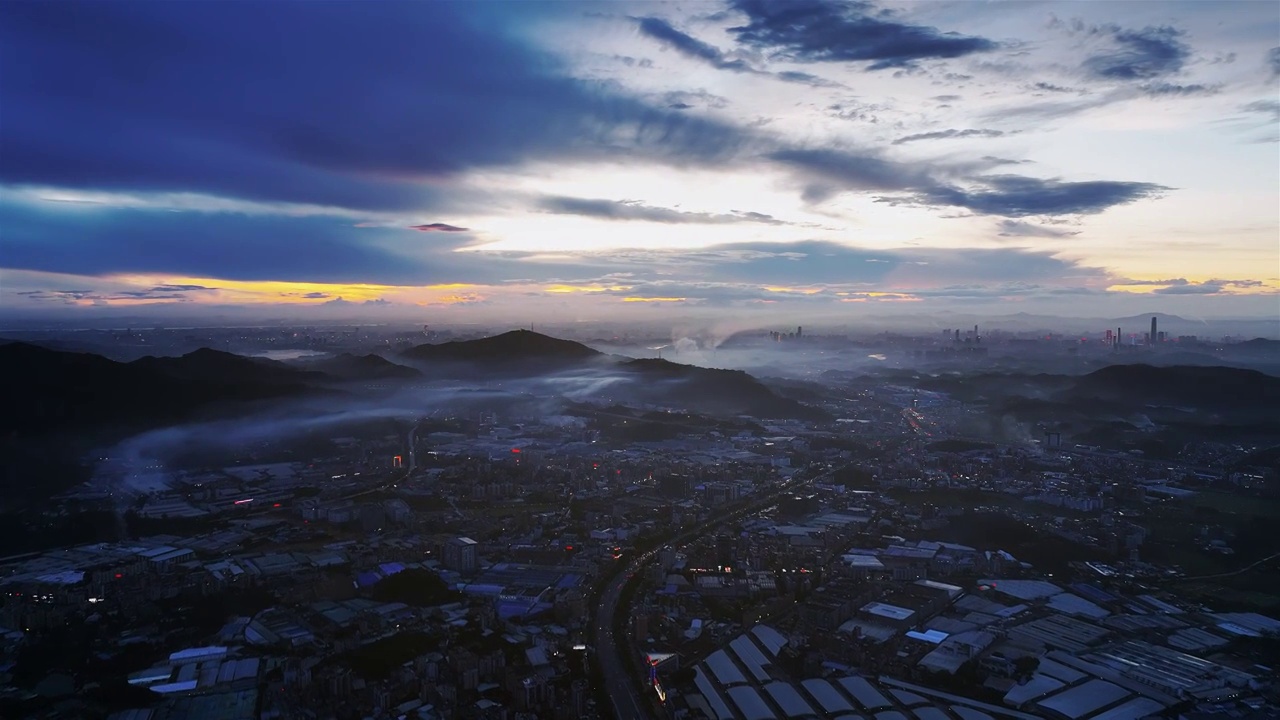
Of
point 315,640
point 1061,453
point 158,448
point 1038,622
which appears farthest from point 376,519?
point 1061,453

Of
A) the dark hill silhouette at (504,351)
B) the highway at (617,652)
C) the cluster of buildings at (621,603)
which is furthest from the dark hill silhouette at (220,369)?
the highway at (617,652)

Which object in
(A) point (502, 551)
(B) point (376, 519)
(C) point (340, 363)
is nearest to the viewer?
(A) point (502, 551)

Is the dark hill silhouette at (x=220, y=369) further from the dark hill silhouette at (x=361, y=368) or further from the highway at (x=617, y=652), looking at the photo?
the highway at (x=617, y=652)

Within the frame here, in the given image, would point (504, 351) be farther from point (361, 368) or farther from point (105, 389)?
point (105, 389)

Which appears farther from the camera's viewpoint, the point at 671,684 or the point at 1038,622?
the point at 1038,622

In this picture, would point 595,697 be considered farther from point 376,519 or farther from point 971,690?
point 376,519

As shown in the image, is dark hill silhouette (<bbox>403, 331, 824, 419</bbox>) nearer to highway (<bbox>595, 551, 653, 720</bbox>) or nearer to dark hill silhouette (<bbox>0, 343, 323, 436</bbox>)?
dark hill silhouette (<bbox>0, 343, 323, 436</bbox>)
